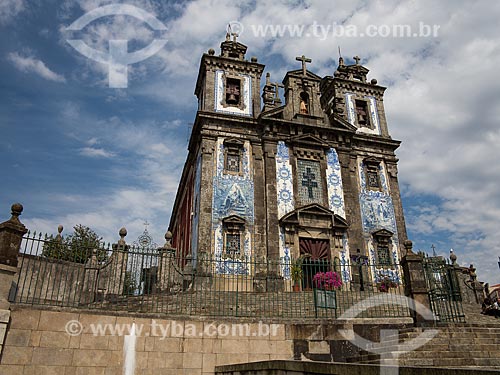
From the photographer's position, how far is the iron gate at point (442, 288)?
37.3 feet

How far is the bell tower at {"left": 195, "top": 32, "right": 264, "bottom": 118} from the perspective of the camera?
2238cm

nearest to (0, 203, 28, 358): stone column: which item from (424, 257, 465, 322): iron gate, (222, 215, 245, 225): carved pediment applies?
(222, 215, 245, 225): carved pediment

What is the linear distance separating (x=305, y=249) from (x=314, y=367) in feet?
49.1

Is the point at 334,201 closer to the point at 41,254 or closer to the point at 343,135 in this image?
the point at 343,135

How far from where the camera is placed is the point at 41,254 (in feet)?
32.0

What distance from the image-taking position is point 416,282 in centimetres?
1123

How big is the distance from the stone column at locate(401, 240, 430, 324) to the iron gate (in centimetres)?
47

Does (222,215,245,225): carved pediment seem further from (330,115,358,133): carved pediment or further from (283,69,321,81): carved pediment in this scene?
(283,69,321,81): carved pediment

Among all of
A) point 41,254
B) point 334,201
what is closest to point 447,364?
point 41,254

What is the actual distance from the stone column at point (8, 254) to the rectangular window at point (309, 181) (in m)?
14.1

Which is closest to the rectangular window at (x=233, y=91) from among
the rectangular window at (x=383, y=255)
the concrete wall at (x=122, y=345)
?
the rectangular window at (x=383, y=255)

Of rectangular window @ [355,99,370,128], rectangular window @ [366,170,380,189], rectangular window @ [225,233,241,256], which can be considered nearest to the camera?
rectangular window @ [225,233,241,256]

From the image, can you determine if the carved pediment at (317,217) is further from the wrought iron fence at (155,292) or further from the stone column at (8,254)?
the stone column at (8,254)

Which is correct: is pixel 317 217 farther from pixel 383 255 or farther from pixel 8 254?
pixel 8 254
